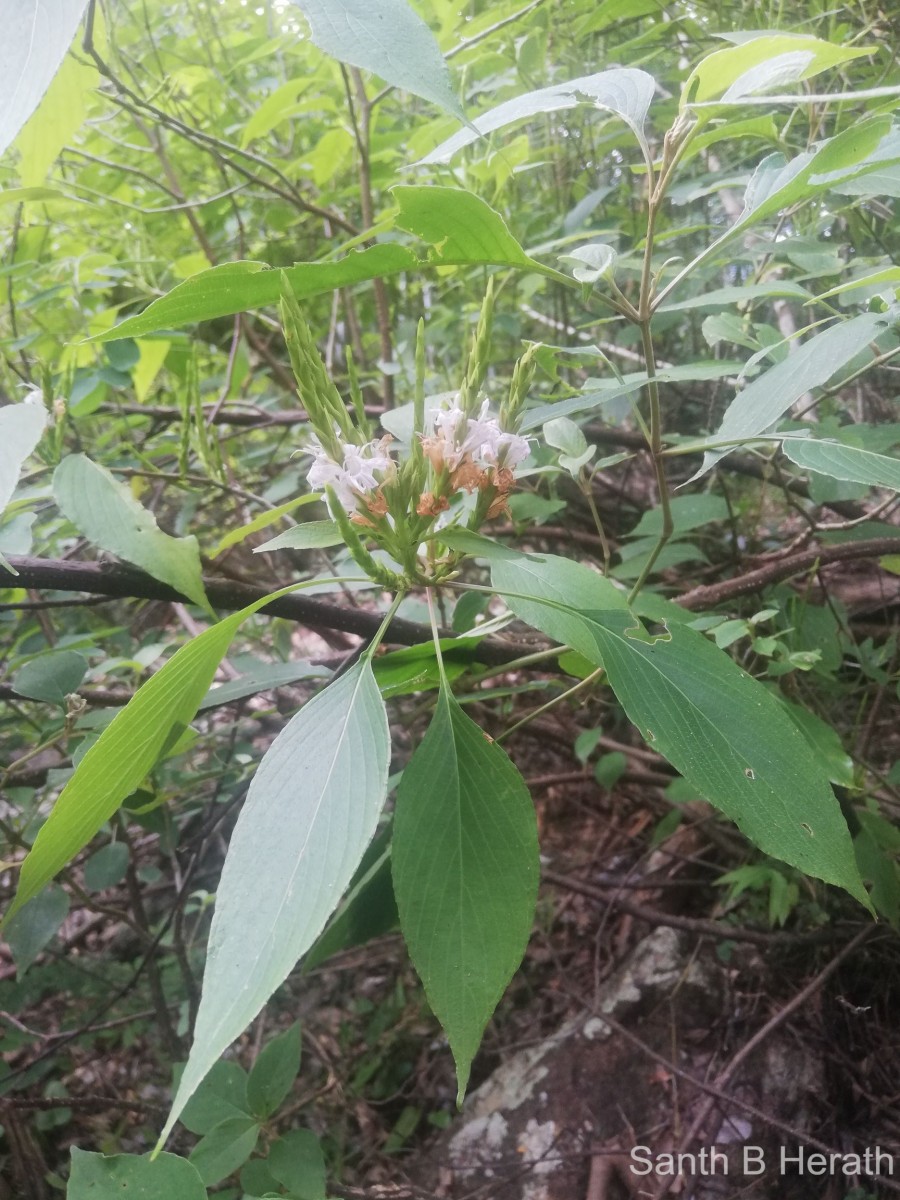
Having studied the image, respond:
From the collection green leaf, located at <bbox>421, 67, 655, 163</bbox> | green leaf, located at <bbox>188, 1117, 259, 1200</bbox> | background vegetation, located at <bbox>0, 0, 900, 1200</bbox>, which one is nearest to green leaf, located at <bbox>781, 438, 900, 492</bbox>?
background vegetation, located at <bbox>0, 0, 900, 1200</bbox>

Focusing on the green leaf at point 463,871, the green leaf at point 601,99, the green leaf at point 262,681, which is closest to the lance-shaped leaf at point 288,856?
the green leaf at point 463,871

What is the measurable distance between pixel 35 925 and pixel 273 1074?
30 cm

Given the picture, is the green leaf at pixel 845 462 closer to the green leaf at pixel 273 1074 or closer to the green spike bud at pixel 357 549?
the green spike bud at pixel 357 549

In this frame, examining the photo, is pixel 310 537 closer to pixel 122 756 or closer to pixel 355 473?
pixel 355 473

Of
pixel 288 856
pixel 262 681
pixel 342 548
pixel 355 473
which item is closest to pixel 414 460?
pixel 355 473

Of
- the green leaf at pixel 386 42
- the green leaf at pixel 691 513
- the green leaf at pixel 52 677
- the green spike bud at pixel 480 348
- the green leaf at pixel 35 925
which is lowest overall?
the green leaf at pixel 35 925

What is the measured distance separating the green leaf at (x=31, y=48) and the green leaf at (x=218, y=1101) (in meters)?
0.79

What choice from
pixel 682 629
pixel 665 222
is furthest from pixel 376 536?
pixel 665 222

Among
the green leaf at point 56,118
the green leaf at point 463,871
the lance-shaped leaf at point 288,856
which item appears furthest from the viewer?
the green leaf at point 56,118

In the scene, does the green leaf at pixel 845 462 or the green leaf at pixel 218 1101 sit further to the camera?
the green leaf at pixel 218 1101

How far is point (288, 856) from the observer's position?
343 mm

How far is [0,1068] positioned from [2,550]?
0.76m

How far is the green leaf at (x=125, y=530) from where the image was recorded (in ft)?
1.85

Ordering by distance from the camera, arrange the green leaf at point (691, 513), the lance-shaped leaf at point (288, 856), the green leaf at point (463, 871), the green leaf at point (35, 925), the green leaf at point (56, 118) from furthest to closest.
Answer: the green leaf at point (691, 513), the green leaf at point (35, 925), the green leaf at point (56, 118), the green leaf at point (463, 871), the lance-shaped leaf at point (288, 856)
